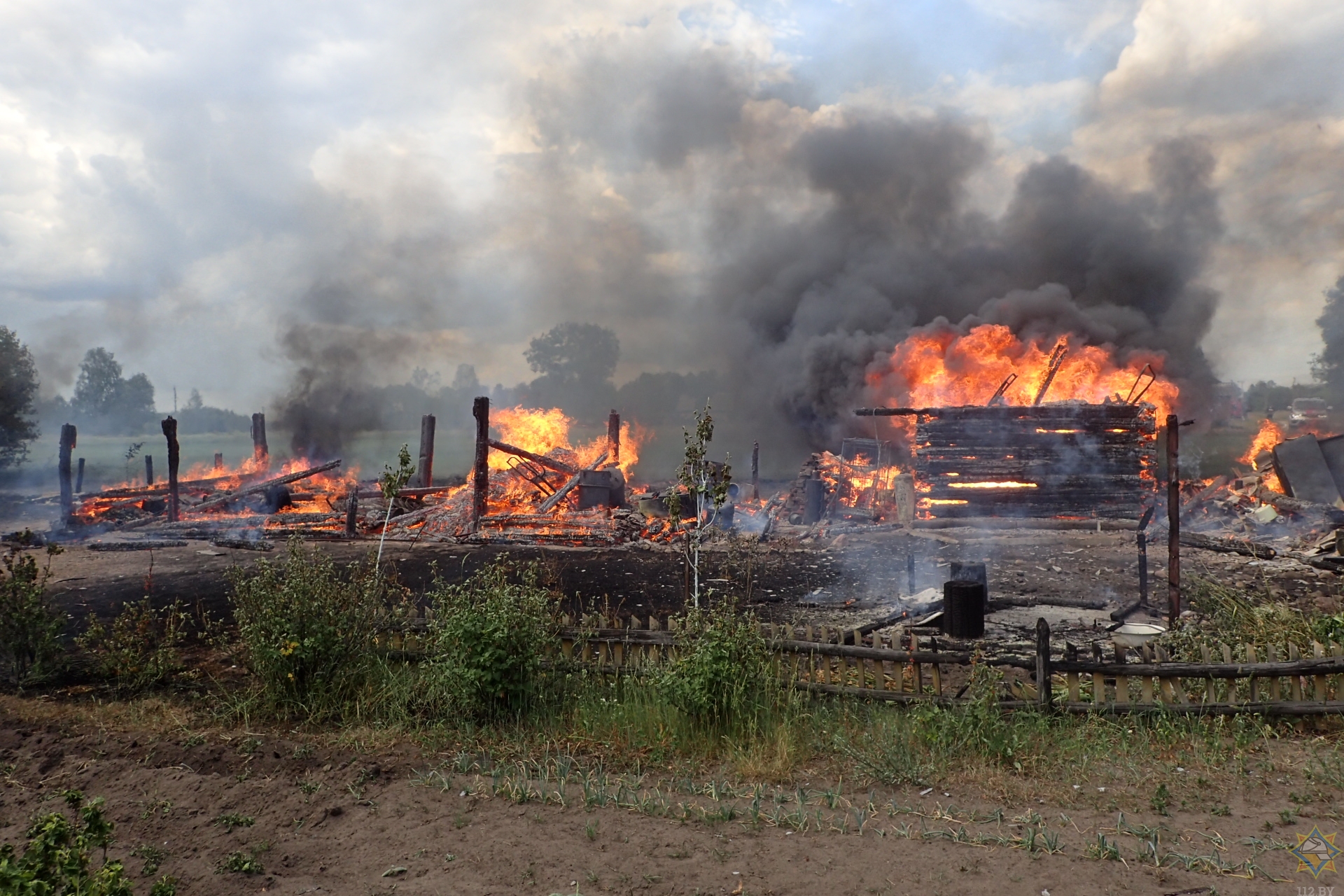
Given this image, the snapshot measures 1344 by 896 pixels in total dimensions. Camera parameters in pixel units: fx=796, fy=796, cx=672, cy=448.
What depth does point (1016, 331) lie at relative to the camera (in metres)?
27.7

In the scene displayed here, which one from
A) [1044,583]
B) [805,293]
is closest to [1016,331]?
[805,293]

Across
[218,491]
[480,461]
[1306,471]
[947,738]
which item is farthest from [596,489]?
[1306,471]

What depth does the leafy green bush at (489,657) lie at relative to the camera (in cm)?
610

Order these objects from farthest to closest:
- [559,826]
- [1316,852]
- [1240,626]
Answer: [1240,626] < [559,826] < [1316,852]

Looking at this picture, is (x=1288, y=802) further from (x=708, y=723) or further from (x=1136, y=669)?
(x=708, y=723)

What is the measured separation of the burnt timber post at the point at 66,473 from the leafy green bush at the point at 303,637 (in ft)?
58.0

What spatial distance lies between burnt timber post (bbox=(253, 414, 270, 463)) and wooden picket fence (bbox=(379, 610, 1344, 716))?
25.6 metres

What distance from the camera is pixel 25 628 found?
717 centimetres

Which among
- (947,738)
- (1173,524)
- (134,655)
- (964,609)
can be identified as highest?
(1173,524)

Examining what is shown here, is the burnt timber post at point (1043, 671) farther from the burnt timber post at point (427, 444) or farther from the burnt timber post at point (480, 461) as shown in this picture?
the burnt timber post at point (427, 444)

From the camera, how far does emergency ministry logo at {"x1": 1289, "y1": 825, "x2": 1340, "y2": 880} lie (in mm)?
4094

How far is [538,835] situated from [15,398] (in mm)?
35439

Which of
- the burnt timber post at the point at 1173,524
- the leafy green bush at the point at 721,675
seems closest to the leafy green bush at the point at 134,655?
the leafy green bush at the point at 721,675

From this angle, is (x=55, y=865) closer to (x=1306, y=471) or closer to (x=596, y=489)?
(x=596, y=489)
